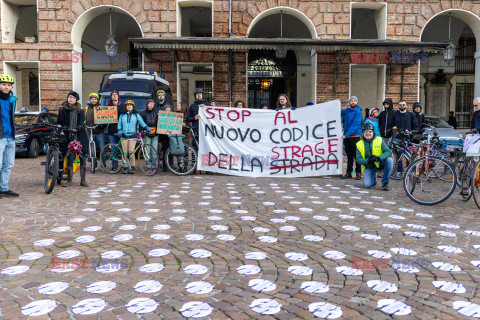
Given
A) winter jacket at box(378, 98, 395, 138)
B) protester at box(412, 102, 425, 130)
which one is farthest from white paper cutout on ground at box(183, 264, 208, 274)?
protester at box(412, 102, 425, 130)

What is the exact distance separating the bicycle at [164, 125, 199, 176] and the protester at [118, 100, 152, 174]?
824mm

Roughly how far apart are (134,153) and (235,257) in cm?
695

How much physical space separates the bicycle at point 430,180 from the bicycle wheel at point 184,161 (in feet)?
16.7

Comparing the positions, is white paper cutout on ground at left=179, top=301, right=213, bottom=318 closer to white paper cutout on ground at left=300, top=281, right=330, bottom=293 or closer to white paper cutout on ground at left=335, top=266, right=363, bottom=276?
white paper cutout on ground at left=300, top=281, right=330, bottom=293

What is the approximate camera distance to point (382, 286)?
3.58 meters

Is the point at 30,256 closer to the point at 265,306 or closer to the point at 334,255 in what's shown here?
the point at 265,306

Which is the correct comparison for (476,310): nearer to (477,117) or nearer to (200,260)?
(200,260)

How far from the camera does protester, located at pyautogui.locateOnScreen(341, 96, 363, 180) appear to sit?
34.1ft

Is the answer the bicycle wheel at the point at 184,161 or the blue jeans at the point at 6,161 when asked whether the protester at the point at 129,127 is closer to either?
the bicycle wheel at the point at 184,161

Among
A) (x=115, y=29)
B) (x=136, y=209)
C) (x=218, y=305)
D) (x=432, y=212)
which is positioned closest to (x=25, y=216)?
(x=136, y=209)

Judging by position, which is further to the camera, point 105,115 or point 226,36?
point 226,36

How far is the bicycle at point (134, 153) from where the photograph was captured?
10.5m

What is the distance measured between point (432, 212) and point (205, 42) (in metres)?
13.0

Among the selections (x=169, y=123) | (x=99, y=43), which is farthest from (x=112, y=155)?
(x=99, y=43)
